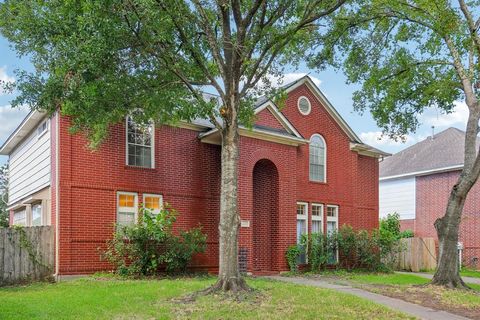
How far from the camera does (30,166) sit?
19.2 m

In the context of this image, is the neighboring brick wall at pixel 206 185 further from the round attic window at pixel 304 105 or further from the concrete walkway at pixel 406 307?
the concrete walkway at pixel 406 307

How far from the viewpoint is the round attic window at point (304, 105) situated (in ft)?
68.7

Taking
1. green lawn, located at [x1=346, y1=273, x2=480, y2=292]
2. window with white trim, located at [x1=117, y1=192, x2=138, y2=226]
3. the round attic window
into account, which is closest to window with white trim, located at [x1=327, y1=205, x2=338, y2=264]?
green lawn, located at [x1=346, y1=273, x2=480, y2=292]

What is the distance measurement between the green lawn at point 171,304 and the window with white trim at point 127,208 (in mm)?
3687

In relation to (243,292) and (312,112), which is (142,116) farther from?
(312,112)

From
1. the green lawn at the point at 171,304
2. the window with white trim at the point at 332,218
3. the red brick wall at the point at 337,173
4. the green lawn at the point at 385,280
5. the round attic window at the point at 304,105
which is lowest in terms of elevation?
the green lawn at the point at 385,280

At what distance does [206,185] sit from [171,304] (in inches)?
328

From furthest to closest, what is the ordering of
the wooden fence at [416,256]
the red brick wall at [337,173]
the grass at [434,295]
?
the wooden fence at [416,256]
the red brick wall at [337,173]
the grass at [434,295]

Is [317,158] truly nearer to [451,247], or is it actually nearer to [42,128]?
[451,247]

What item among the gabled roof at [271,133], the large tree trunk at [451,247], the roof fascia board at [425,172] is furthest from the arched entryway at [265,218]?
the roof fascia board at [425,172]

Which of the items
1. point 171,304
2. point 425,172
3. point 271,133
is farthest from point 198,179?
point 425,172

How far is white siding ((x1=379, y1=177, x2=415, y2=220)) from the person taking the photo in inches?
1169

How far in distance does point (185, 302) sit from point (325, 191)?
39.6 ft

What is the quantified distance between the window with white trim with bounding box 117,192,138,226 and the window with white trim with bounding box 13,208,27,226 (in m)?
6.17
